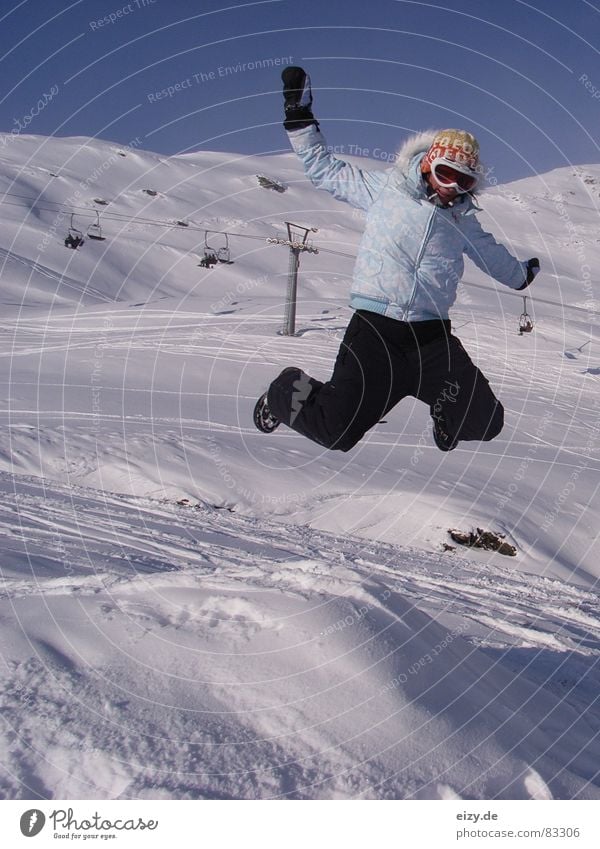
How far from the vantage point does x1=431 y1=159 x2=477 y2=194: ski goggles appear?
3.68 m

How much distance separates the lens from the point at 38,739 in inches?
79.5

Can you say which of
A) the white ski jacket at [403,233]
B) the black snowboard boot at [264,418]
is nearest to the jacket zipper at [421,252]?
the white ski jacket at [403,233]

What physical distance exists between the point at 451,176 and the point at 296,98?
950mm

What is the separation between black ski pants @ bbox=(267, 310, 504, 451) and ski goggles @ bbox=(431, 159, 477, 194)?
0.74 meters

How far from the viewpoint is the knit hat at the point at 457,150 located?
12.0 ft

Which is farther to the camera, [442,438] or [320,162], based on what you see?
[442,438]

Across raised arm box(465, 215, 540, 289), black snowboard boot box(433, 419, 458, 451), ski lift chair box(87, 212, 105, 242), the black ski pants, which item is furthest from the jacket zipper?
ski lift chair box(87, 212, 105, 242)

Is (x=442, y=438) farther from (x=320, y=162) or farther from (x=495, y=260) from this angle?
(x=320, y=162)

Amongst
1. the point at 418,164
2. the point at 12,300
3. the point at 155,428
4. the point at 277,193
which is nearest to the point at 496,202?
the point at 277,193

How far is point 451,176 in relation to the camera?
371 centimetres

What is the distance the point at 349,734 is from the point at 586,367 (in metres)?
24.3

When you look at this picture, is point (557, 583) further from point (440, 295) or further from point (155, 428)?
point (155, 428)

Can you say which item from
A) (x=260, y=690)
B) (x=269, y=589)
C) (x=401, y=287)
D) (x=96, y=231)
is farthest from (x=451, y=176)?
(x=96, y=231)

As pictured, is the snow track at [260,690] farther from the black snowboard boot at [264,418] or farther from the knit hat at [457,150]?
the knit hat at [457,150]
